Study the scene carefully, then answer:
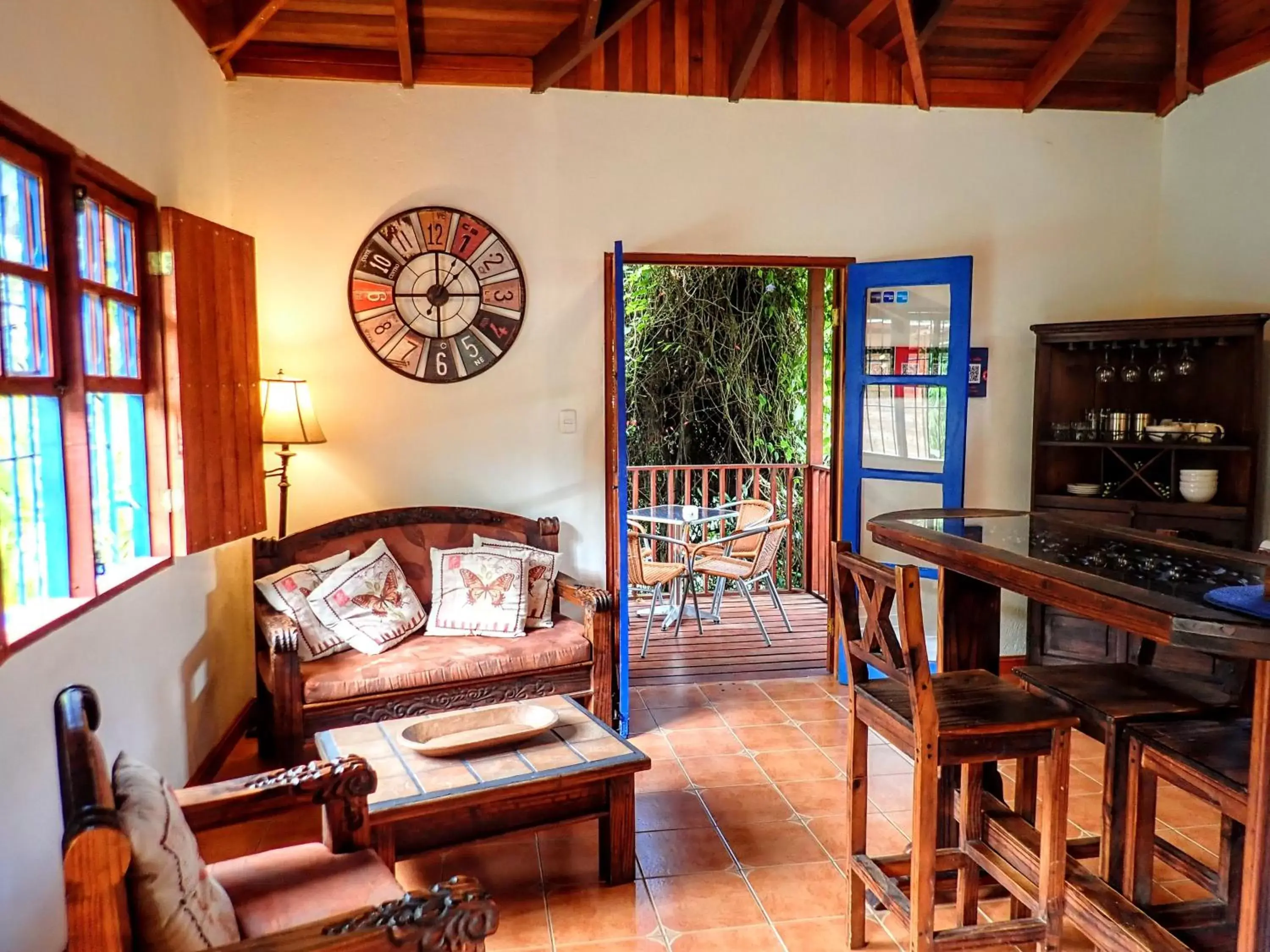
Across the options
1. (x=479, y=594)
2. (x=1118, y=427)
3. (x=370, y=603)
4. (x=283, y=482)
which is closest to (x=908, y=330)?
(x=1118, y=427)

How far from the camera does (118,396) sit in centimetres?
286

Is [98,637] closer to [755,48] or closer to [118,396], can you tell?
[118,396]

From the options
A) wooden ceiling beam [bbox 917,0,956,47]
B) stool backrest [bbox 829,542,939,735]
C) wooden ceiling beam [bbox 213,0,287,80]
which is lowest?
stool backrest [bbox 829,542,939,735]

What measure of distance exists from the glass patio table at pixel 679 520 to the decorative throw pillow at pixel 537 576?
3.90 ft

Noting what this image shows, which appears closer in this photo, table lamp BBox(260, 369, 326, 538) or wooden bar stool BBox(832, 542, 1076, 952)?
wooden bar stool BBox(832, 542, 1076, 952)

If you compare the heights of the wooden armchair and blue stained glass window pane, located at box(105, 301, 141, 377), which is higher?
blue stained glass window pane, located at box(105, 301, 141, 377)

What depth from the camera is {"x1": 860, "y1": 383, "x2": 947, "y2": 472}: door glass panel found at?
4398 millimetres

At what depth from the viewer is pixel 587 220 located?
4.30 meters

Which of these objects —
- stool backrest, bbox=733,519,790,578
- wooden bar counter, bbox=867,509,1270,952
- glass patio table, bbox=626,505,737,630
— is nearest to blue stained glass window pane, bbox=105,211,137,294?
wooden bar counter, bbox=867,509,1270,952

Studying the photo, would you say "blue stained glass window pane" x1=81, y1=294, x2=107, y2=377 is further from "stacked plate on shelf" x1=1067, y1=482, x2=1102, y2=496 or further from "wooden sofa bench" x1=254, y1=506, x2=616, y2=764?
"stacked plate on shelf" x1=1067, y1=482, x2=1102, y2=496

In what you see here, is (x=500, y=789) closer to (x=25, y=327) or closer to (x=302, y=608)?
(x=302, y=608)

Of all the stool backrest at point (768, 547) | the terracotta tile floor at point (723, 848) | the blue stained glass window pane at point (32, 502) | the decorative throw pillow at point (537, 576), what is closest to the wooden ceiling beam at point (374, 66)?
the decorative throw pillow at point (537, 576)

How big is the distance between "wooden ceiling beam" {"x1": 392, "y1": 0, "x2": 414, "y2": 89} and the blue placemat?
3500 mm

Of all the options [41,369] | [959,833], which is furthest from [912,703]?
[41,369]
